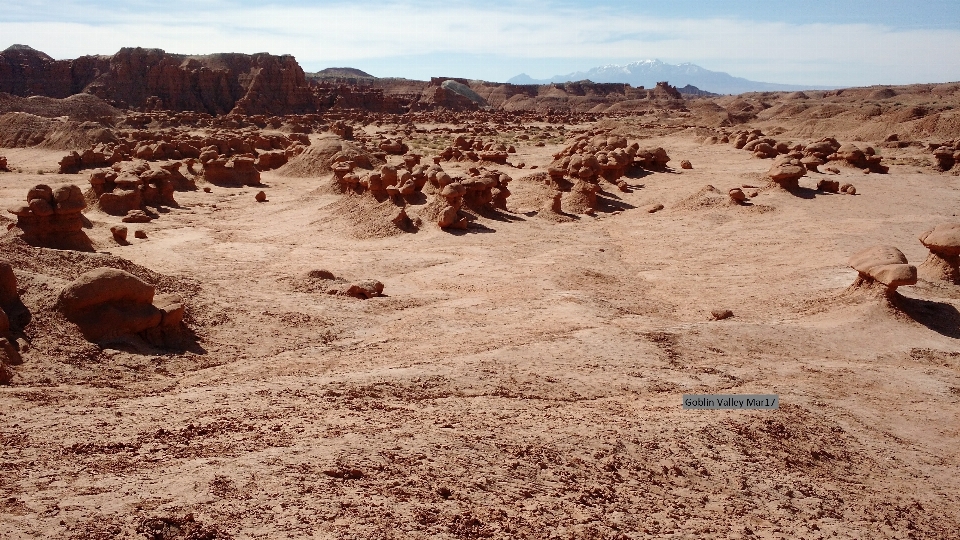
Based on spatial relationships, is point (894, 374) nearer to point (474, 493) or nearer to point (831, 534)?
point (831, 534)

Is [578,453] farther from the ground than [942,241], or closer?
closer

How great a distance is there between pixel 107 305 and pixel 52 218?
17.1 ft

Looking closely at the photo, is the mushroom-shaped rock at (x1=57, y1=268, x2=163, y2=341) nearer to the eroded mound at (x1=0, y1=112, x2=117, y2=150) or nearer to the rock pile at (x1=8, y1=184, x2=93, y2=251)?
the rock pile at (x1=8, y1=184, x2=93, y2=251)

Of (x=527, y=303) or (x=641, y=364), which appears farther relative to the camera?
(x=527, y=303)

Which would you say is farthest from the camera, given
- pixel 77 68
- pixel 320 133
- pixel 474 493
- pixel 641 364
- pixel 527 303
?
pixel 77 68

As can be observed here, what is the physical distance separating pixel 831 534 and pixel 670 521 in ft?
4.32

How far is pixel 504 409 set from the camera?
6.77 m

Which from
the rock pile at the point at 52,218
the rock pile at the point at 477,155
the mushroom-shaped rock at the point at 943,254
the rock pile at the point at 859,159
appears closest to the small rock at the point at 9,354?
the rock pile at the point at 52,218

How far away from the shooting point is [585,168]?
21.5 meters

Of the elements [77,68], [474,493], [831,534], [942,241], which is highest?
[77,68]

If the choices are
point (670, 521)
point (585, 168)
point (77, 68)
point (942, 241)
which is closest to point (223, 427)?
point (670, 521)

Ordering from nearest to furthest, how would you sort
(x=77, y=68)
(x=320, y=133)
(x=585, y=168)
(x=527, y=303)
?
Answer: (x=527, y=303)
(x=585, y=168)
(x=320, y=133)
(x=77, y=68)

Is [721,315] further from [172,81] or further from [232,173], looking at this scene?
[172,81]

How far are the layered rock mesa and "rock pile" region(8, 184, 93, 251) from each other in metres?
49.8
